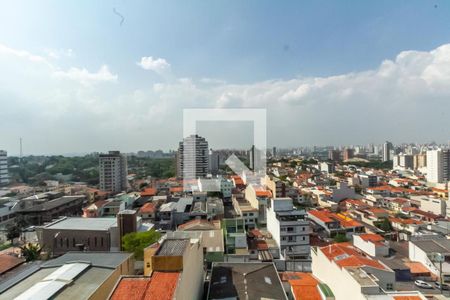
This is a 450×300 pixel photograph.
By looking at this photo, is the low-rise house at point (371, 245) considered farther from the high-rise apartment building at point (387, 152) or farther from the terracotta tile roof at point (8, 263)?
the high-rise apartment building at point (387, 152)

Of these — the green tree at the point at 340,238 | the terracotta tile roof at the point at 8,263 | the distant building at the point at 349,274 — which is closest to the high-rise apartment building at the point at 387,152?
the green tree at the point at 340,238

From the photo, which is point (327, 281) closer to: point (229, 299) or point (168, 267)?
point (229, 299)

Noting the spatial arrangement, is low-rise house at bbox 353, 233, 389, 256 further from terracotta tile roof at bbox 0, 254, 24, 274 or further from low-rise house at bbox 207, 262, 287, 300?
terracotta tile roof at bbox 0, 254, 24, 274

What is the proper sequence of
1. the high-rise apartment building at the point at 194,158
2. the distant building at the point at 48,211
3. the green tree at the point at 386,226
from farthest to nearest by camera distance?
the high-rise apartment building at the point at 194,158, the distant building at the point at 48,211, the green tree at the point at 386,226

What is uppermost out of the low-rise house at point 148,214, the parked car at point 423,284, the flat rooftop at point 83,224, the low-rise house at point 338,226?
the flat rooftop at point 83,224

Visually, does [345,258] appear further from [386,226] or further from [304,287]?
[386,226]

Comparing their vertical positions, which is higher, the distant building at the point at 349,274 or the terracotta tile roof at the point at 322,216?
the distant building at the point at 349,274

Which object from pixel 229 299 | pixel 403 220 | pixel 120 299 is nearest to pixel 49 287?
pixel 120 299

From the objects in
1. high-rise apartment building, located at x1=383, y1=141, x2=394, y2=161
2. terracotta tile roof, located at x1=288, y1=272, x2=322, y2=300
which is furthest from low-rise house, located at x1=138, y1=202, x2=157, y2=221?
high-rise apartment building, located at x1=383, y1=141, x2=394, y2=161

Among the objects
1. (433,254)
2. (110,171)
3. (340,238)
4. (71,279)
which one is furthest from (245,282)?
(110,171)
